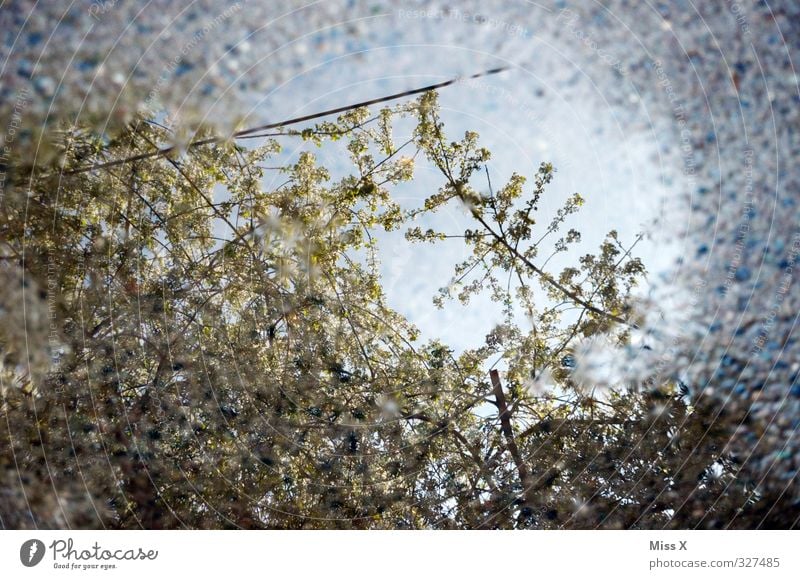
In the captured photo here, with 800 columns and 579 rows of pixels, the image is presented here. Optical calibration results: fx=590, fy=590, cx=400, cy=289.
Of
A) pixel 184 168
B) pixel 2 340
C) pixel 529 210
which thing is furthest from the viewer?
pixel 529 210

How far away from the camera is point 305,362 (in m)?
1.19

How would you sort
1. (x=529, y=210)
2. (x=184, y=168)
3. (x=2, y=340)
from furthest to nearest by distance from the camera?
(x=529, y=210) → (x=184, y=168) → (x=2, y=340)

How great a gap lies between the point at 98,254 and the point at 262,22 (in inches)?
19.9

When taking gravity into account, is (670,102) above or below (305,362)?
above

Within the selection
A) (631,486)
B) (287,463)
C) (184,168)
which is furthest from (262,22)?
(631,486)

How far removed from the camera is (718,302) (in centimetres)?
114

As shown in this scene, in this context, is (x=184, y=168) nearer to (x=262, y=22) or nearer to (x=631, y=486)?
(x=262, y=22)

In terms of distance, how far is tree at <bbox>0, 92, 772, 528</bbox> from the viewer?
39.9 inches

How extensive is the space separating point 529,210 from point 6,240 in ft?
3.15

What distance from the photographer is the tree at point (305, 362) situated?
3.33 ft

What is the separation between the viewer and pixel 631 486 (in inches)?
44.6

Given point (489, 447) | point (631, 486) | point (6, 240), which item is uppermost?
point (6, 240)

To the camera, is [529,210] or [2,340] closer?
[2,340]
